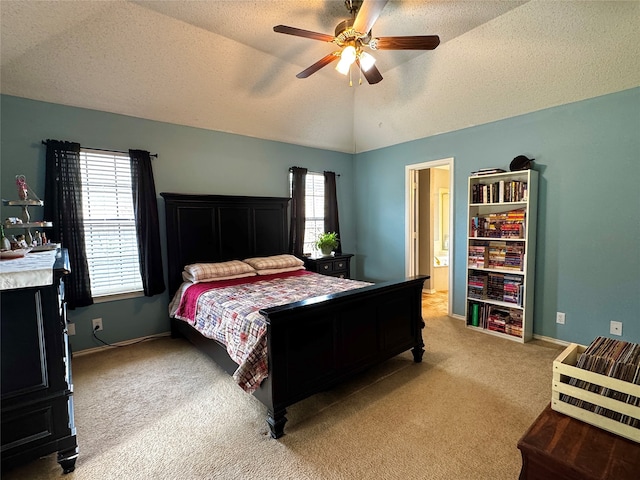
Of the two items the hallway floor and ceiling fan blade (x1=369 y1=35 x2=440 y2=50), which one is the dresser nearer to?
ceiling fan blade (x1=369 y1=35 x2=440 y2=50)

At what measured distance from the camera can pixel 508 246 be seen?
352cm

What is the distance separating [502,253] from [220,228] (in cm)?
336

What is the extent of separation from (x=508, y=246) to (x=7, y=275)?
4158 millimetres

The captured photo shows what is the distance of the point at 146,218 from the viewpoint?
A: 341cm

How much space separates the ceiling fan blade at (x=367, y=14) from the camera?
175 centimetres

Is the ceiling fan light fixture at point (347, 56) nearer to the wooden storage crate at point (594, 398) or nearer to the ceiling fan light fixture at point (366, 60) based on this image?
the ceiling fan light fixture at point (366, 60)

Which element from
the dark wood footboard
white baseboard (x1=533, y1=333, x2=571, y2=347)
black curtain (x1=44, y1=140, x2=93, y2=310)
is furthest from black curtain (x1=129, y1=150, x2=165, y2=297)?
white baseboard (x1=533, y1=333, x2=571, y2=347)

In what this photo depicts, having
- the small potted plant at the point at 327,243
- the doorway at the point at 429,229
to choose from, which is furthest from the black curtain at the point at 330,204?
the doorway at the point at 429,229

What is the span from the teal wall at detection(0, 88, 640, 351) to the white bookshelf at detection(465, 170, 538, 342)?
197 millimetres

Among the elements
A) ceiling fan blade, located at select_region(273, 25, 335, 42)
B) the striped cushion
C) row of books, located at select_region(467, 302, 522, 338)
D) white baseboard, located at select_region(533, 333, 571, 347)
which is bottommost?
white baseboard, located at select_region(533, 333, 571, 347)

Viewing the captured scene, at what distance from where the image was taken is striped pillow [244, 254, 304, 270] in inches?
146

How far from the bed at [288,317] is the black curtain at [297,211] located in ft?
1.12

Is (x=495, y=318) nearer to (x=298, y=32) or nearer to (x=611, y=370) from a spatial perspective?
(x=611, y=370)

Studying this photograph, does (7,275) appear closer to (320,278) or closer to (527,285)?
(320,278)
